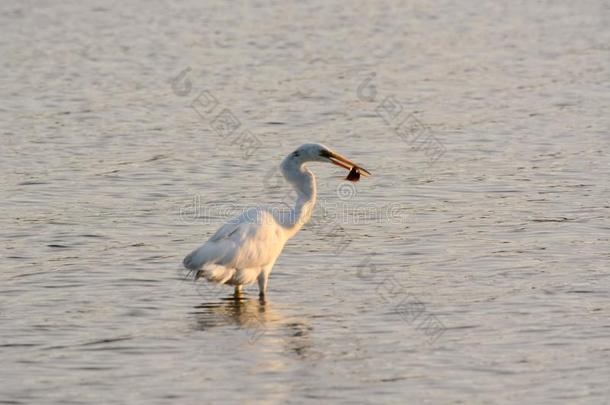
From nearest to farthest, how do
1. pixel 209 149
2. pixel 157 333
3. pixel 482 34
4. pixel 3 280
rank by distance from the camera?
1. pixel 157 333
2. pixel 3 280
3. pixel 209 149
4. pixel 482 34

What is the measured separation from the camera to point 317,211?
1898 cm

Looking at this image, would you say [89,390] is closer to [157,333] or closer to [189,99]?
[157,333]

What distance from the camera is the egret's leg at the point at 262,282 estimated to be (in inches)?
572

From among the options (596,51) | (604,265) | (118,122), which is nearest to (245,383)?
(604,265)

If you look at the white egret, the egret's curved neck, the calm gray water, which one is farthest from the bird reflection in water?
the egret's curved neck

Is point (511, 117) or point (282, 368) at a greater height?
point (282, 368)

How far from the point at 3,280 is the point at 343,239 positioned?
15.1 ft

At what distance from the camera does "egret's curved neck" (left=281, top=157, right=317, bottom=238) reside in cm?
1498

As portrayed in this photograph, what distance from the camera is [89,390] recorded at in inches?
449

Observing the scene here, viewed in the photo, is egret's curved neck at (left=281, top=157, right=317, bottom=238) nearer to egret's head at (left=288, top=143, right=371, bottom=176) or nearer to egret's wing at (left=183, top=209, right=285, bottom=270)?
egret's head at (left=288, top=143, right=371, bottom=176)

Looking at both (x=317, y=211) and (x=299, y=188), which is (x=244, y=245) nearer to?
(x=299, y=188)

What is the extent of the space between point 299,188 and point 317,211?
3.96 metres

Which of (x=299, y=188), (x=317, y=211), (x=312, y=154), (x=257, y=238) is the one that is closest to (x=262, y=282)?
(x=257, y=238)

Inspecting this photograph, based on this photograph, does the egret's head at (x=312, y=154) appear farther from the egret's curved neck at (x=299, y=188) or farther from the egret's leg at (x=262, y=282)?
the egret's leg at (x=262, y=282)
